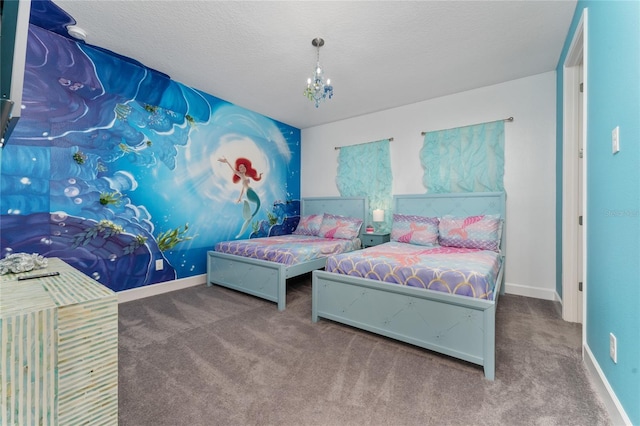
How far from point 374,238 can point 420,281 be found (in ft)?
6.56

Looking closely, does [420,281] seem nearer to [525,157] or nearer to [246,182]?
[525,157]

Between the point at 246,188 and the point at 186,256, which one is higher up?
the point at 246,188

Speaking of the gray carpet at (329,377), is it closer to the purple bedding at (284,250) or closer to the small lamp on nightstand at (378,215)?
the purple bedding at (284,250)

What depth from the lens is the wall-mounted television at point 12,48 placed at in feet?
2.15

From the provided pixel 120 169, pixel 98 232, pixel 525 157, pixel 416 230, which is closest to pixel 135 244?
pixel 98 232

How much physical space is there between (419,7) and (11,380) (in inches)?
116

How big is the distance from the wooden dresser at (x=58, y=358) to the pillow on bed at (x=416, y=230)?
3095 millimetres

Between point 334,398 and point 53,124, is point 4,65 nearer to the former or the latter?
point 334,398

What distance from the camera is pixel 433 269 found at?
6.54 ft

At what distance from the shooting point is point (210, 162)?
387 cm

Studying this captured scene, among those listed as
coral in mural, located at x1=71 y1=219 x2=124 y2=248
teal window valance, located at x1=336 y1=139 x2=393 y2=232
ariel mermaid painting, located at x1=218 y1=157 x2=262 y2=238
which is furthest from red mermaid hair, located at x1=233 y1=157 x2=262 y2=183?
coral in mural, located at x1=71 y1=219 x2=124 y2=248

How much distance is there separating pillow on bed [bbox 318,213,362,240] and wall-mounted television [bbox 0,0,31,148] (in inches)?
139

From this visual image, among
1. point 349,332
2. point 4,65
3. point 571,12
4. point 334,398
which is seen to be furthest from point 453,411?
point 571,12

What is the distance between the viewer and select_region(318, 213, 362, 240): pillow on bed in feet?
13.3
